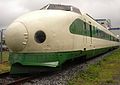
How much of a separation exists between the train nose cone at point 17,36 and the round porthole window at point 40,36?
16.2 inches

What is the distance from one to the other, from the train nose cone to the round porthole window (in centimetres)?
41

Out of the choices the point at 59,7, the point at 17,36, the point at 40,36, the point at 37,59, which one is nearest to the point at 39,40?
the point at 40,36

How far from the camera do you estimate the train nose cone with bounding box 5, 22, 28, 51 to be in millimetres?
9164

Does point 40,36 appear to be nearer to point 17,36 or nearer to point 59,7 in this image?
point 17,36

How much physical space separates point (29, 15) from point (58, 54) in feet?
5.83

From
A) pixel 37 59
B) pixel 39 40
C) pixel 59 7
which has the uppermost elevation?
pixel 59 7

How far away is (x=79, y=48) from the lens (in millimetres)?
11781

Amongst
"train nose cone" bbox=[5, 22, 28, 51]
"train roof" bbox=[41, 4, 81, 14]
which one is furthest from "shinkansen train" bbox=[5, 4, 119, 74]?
"train roof" bbox=[41, 4, 81, 14]

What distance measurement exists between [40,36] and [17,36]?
0.84 metres

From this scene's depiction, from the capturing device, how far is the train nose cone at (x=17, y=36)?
9164mm

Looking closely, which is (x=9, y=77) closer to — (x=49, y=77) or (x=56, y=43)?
(x=49, y=77)

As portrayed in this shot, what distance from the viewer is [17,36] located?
9164 millimetres

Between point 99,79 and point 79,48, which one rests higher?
point 79,48

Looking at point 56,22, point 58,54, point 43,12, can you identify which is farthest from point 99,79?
point 43,12
